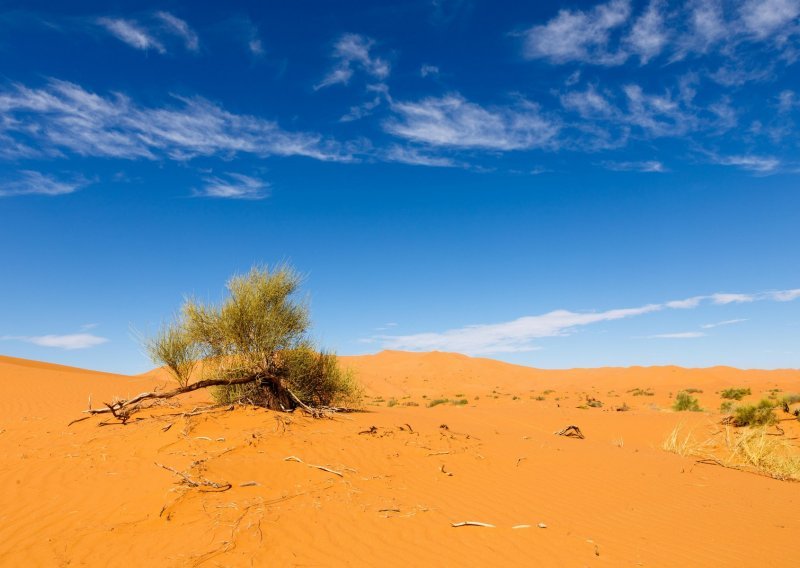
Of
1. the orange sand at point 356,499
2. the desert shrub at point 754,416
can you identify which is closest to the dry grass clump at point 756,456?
the orange sand at point 356,499

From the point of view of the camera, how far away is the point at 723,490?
8.62 meters

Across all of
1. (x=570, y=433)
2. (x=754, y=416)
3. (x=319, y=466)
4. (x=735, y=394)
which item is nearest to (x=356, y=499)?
(x=319, y=466)

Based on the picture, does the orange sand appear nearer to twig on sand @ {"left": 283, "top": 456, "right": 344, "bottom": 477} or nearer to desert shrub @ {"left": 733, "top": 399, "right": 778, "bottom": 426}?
twig on sand @ {"left": 283, "top": 456, "right": 344, "bottom": 477}

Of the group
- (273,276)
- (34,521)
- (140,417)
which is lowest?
(34,521)

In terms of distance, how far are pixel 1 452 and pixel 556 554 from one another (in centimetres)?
880

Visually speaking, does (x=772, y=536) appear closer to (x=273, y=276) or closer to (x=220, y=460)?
(x=220, y=460)

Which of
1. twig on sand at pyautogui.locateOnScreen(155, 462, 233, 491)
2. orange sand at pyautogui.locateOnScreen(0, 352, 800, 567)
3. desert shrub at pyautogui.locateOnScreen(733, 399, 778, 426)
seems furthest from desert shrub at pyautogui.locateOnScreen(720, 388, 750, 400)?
twig on sand at pyautogui.locateOnScreen(155, 462, 233, 491)

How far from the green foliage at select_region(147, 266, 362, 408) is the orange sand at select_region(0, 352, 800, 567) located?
1489mm

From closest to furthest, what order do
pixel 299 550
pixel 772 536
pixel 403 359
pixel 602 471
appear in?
1. pixel 299 550
2. pixel 772 536
3. pixel 602 471
4. pixel 403 359

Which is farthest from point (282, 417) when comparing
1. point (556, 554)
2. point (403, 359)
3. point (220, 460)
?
point (403, 359)

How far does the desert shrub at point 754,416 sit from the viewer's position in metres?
15.5

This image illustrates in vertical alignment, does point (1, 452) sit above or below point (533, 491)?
above

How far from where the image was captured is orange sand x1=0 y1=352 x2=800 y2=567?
17.2 feet

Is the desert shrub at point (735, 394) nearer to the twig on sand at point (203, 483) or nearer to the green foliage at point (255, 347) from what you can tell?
the green foliage at point (255, 347)
